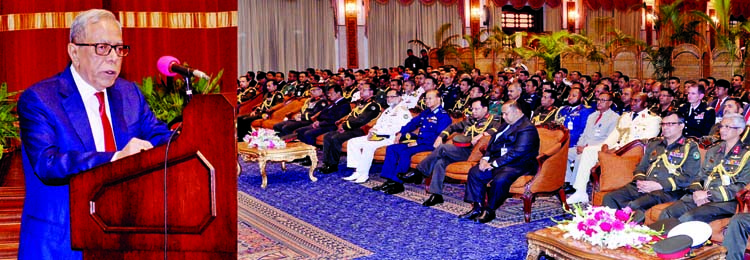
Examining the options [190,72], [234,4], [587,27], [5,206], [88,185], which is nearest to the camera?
[88,185]

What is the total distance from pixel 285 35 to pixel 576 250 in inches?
589

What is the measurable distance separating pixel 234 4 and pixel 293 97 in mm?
3925

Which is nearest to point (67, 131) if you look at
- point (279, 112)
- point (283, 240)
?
point (283, 240)

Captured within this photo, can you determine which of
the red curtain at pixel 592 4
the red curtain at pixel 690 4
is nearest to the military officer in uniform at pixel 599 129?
the red curtain at pixel 690 4

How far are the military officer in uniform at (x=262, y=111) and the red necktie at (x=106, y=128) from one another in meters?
10.5

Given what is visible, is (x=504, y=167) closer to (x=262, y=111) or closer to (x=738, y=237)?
(x=738, y=237)

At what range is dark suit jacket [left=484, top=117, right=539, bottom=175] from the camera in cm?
657

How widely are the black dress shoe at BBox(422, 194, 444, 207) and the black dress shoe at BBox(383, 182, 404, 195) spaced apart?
692 millimetres

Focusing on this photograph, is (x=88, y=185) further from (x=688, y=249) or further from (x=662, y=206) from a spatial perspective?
(x=662, y=206)

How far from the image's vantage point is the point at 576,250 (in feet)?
13.6

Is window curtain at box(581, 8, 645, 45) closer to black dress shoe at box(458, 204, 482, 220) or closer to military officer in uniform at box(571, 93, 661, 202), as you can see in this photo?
military officer in uniform at box(571, 93, 661, 202)

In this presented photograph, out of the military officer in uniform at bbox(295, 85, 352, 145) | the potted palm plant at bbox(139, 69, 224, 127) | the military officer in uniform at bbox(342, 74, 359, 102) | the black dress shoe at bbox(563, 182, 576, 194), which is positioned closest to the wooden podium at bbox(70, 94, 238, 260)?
the potted palm plant at bbox(139, 69, 224, 127)

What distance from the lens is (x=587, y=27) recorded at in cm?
2175

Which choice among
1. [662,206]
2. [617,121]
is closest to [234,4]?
[617,121]
